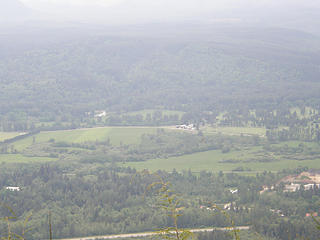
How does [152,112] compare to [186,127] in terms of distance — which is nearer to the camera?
[186,127]

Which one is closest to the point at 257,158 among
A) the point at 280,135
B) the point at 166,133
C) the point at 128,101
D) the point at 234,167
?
the point at 234,167

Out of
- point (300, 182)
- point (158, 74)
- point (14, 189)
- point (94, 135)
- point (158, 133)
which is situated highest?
point (14, 189)

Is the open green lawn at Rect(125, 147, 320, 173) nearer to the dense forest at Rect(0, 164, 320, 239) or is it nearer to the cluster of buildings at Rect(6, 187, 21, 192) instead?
the dense forest at Rect(0, 164, 320, 239)

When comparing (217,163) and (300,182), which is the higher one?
(300,182)

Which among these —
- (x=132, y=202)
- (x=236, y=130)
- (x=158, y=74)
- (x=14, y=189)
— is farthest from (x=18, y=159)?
(x=158, y=74)

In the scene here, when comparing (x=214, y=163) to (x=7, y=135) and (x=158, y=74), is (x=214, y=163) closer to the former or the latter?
(x=7, y=135)

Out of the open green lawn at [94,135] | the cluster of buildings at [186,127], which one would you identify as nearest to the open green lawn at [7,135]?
the open green lawn at [94,135]

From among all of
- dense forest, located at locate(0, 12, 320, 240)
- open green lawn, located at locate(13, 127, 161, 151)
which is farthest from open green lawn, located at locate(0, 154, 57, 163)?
open green lawn, located at locate(13, 127, 161, 151)

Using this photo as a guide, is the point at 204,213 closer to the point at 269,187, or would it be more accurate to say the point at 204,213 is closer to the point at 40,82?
the point at 269,187
